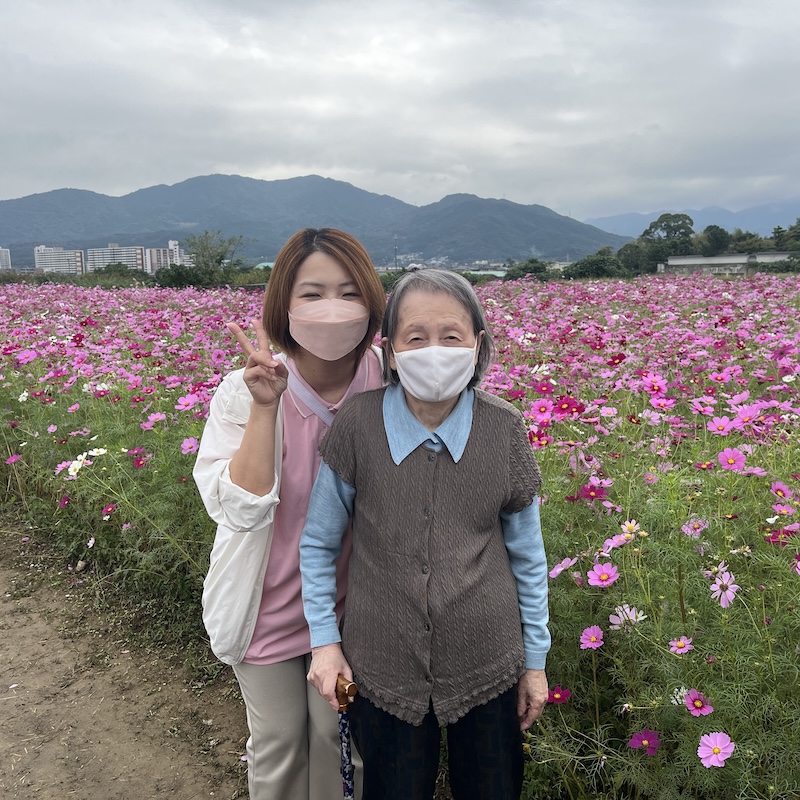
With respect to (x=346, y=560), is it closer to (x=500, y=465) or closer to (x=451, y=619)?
(x=451, y=619)

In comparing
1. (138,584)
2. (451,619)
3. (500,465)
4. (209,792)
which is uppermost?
(500,465)

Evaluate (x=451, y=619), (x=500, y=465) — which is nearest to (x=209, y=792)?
(x=451, y=619)

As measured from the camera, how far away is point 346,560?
1.44 metres

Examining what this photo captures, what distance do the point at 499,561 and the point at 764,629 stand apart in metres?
0.66

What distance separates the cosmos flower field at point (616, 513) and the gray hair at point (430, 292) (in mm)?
615

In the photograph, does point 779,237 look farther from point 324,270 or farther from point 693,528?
point 324,270

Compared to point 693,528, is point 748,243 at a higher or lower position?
higher

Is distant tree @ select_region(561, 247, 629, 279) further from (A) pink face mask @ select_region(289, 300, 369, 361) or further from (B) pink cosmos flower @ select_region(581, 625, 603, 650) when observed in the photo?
(A) pink face mask @ select_region(289, 300, 369, 361)

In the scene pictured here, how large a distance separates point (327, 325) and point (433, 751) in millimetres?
875

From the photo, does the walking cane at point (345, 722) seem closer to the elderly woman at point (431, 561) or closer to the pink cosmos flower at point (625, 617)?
the elderly woman at point (431, 561)

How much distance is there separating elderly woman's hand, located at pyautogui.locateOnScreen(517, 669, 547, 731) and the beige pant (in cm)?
42

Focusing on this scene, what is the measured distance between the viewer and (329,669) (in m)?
1.26

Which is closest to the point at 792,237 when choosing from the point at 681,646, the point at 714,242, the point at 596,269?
the point at 714,242

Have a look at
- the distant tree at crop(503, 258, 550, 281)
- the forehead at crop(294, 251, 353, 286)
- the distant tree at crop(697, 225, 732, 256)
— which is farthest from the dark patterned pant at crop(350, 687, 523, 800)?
the distant tree at crop(697, 225, 732, 256)
